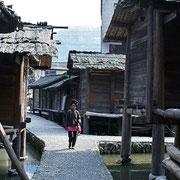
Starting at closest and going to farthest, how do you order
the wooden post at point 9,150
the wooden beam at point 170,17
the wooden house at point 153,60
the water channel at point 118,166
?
the wooden post at point 9,150, the wooden beam at point 170,17, the wooden house at point 153,60, the water channel at point 118,166

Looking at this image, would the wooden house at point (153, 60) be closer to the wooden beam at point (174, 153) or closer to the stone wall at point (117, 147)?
the wooden beam at point (174, 153)

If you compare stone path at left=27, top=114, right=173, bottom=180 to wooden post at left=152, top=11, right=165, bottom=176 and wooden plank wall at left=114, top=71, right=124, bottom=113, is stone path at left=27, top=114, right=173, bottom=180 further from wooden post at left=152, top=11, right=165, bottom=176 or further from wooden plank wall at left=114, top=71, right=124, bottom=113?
wooden plank wall at left=114, top=71, right=124, bottom=113

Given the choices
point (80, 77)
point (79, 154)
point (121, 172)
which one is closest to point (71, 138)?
point (79, 154)

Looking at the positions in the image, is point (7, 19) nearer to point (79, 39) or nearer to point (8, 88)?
point (8, 88)

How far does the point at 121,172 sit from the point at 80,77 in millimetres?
9599

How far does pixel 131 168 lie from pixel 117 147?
8.83 feet

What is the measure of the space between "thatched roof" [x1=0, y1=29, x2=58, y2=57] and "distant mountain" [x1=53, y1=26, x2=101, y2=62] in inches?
1852

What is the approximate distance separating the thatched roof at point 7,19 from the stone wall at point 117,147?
32.0 ft

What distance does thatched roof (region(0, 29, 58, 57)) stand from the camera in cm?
848

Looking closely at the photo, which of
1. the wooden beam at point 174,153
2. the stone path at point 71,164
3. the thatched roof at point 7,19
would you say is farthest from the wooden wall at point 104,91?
the wooden beam at point 174,153

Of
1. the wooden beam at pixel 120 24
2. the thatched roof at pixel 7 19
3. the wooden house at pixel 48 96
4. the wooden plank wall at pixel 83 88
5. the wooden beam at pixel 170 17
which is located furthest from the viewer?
the wooden house at pixel 48 96

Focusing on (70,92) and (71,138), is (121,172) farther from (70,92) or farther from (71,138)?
(70,92)

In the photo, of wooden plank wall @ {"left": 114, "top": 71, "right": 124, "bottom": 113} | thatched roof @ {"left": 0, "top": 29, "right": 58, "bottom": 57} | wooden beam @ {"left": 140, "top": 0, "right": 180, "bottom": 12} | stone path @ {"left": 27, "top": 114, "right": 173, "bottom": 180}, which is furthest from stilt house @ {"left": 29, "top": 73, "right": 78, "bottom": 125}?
wooden beam @ {"left": 140, "top": 0, "right": 180, "bottom": 12}

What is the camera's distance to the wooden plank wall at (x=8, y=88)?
1043cm
